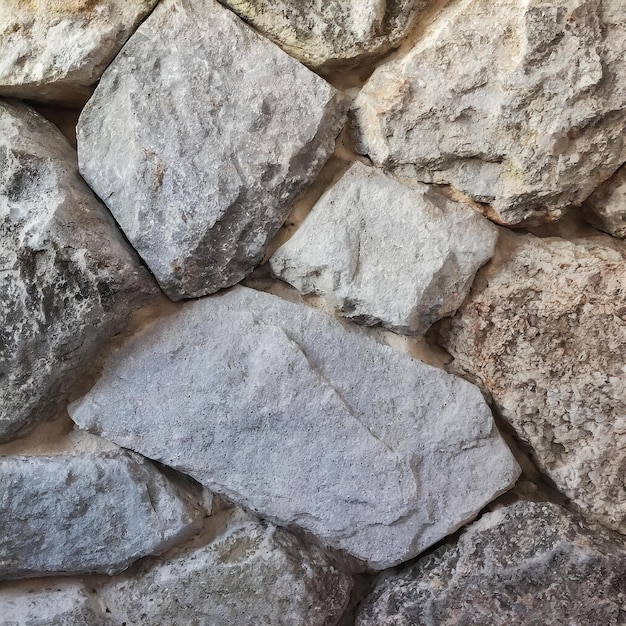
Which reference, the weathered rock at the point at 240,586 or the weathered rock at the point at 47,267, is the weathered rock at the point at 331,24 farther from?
the weathered rock at the point at 240,586

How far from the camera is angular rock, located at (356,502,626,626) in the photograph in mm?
886

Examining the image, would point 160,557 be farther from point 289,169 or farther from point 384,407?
point 289,169

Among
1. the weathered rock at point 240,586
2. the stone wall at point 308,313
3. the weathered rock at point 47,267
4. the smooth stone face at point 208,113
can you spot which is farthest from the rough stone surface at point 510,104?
the weathered rock at point 240,586

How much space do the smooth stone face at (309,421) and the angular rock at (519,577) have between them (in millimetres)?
43

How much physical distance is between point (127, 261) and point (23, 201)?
163 mm

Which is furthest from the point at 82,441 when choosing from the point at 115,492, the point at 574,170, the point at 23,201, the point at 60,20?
the point at 574,170

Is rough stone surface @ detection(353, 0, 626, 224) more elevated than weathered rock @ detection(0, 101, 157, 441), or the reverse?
rough stone surface @ detection(353, 0, 626, 224)

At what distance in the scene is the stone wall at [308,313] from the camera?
878 mm

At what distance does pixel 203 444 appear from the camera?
0.97 meters

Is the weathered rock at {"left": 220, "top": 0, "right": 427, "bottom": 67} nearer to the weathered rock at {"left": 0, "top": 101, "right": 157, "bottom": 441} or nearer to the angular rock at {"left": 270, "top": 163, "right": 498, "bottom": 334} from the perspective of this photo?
the angular rock at {"left": 270, "top": 163, "right": 498, "bottom": 334}

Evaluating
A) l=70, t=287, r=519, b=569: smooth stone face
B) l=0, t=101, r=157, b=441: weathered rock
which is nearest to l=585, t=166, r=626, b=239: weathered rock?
l=70, t=287, r=519, b=569: smooth stone face

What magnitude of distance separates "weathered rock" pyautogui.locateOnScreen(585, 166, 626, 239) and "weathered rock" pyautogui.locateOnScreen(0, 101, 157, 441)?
66 cm

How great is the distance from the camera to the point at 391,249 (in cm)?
91

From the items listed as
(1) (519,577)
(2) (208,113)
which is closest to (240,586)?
(1) (519,577)
